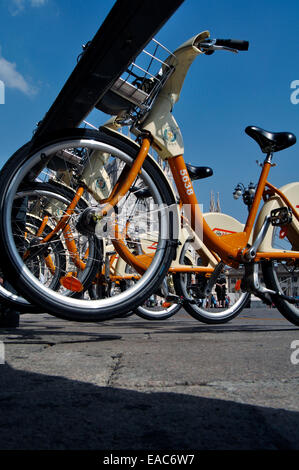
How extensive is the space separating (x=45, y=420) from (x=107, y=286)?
4.16 meters

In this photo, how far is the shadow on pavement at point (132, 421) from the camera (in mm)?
794

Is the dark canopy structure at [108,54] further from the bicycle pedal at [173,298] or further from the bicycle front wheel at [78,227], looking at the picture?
the bicycle pedal at [173,298]

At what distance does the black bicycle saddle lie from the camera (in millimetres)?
3633

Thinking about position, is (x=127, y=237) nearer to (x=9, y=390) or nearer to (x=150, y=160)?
(x=150, y=160)

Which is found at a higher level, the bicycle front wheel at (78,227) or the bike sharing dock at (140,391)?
the bicycle front wheel at (78,227)

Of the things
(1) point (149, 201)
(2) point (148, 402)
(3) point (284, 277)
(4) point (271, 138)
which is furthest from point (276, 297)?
(2) point (148, 402)

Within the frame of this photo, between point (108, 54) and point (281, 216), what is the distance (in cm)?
213

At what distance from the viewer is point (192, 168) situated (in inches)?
181

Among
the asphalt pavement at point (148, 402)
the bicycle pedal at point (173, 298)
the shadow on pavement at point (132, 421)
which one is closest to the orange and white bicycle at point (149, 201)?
the asphalt pavement at point (148, 402)

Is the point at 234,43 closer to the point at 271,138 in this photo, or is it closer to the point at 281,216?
the point at 271,138

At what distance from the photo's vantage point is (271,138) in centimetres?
365

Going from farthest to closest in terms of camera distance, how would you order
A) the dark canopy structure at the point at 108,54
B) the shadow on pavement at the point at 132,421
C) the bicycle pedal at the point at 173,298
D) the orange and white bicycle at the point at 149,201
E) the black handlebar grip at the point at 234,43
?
the bicycle pedal at the point at 173,298, the black handlebar grip at the point at 234,43, the orange and white bicycle at the point at 149,201, the dark canopy structure at the point at 108,54, the shadow on pavement at the point at 132,421

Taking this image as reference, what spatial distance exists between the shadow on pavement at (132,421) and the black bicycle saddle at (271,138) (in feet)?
9.69
